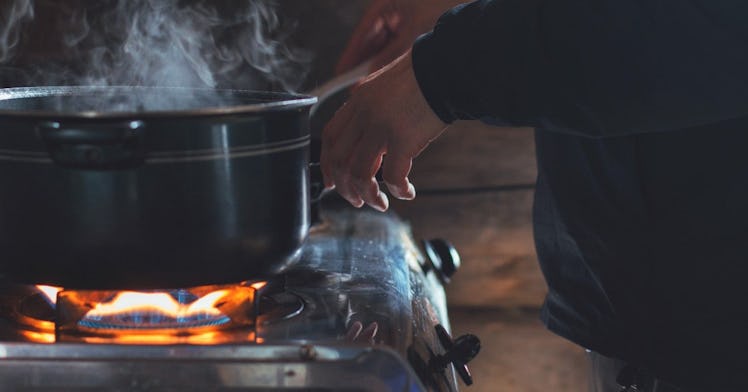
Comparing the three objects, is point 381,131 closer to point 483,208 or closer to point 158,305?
point 158,305

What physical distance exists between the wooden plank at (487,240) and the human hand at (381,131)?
1.09m

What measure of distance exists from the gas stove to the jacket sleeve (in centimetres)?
Result: 25

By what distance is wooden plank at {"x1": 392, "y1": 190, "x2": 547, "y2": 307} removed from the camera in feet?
6.29

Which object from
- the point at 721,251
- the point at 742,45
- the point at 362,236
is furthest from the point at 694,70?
the point at 362,236

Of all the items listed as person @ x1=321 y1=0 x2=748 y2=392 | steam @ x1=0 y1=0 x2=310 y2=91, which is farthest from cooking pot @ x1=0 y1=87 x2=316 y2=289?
steam @ x1=0 y1=0 x2=310 y2=91

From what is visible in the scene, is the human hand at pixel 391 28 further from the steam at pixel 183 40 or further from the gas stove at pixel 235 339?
the steam at pixel 183 40

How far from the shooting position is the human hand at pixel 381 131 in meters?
0.76

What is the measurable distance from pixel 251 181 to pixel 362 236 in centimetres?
54

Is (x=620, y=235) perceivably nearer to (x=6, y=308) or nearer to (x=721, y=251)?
(x=721, y=251)

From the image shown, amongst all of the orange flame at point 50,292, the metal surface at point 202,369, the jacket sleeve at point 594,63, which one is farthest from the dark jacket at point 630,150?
the orange flame at point 50,292

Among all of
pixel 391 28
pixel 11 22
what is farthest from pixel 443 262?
pixel 11 22

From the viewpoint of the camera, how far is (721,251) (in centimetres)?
86

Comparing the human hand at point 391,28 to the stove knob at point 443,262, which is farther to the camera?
the stove knob at point 443,262

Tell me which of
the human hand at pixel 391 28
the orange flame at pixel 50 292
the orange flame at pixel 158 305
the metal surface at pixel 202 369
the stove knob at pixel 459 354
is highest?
the human hand at pixel 391 28
